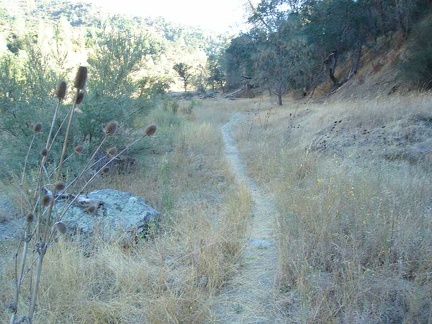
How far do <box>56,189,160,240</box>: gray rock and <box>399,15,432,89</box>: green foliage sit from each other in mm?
12256

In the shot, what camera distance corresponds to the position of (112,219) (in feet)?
13.6

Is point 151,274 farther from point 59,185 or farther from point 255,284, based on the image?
point 59,185

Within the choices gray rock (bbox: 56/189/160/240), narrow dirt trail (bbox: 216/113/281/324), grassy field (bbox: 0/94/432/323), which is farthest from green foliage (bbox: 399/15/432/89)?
gray rock (bbox: 56/189/160/240)

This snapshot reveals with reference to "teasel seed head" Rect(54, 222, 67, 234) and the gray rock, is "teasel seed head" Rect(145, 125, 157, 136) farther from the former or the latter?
the gray rock

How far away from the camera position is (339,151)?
6852mm

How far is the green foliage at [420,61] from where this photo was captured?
12430 millimetres

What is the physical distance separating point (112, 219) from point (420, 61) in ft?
43.4

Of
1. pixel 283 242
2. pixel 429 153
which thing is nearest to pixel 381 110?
pixel 429 153

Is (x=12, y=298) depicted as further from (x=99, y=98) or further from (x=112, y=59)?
(x=112, y=59)

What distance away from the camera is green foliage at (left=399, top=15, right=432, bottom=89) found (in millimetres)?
12430

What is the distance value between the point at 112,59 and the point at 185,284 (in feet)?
21.8

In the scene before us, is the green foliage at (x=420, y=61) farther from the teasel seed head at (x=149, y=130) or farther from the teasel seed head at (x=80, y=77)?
the teasel seed head at (x=80, y=77)

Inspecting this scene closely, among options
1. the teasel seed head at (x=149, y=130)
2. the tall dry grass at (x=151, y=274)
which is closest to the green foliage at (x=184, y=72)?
the tall dry grass at (x=151, y=274)

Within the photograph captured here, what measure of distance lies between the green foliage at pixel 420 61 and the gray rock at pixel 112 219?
1226 cm
